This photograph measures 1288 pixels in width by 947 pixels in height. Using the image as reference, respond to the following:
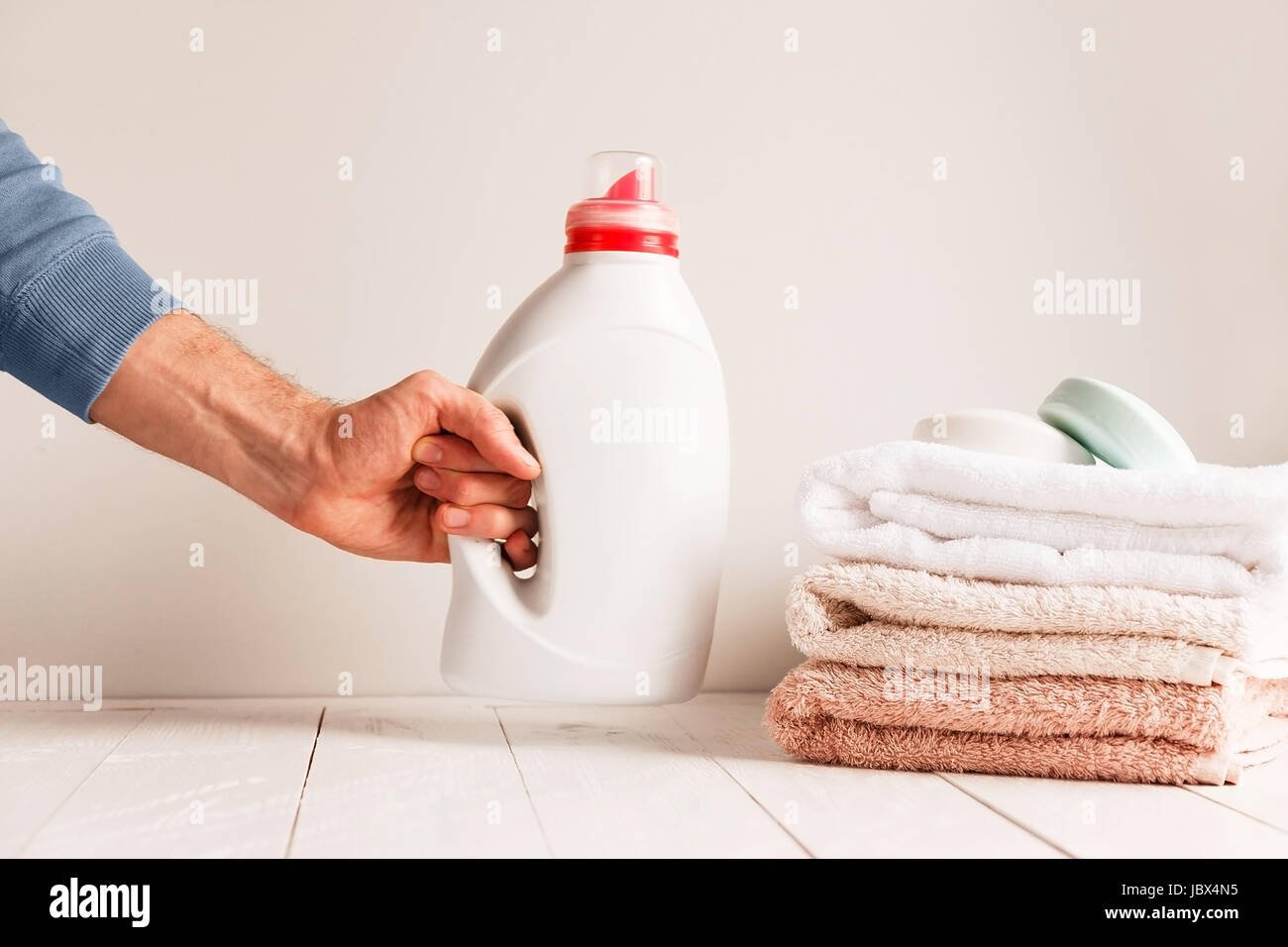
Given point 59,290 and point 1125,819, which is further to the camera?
point 59,290

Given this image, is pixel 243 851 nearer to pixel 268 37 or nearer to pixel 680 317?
pixel 680 317

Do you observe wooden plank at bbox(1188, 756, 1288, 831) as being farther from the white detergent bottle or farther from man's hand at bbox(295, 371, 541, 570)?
man's hand at bbox(295, 371, 541, 570)

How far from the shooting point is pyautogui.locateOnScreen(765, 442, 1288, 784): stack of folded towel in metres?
0.68

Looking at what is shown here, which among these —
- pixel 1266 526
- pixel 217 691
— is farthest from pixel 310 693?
pixel 1266 526

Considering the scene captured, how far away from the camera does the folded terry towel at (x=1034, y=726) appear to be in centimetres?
69

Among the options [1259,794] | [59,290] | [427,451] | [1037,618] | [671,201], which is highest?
[671,201]

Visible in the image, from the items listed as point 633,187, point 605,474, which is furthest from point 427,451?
point 633,187

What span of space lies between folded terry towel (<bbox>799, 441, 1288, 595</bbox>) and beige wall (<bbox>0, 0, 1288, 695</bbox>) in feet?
1.10

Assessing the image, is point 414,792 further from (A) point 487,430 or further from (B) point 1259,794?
(B) point 1259,794

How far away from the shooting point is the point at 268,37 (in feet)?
3.37

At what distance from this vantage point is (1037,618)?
2.29 feet

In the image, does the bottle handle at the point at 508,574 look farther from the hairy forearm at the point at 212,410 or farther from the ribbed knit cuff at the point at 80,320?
the ribbed knit cuff at the point at 80,320

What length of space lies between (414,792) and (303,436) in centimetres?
30

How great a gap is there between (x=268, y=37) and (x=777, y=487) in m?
0.59
